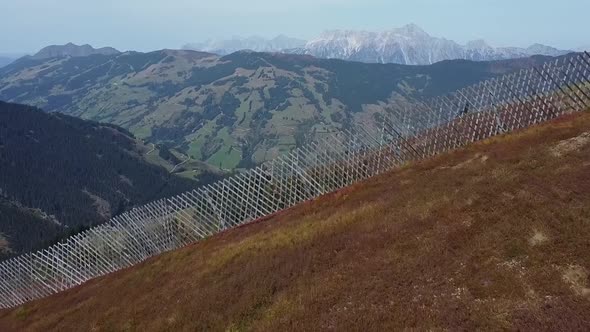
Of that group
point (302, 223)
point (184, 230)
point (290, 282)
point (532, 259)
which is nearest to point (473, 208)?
point (532, 259)

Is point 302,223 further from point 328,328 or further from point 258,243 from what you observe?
point 328,328

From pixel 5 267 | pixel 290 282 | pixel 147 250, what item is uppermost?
pixel 290 282

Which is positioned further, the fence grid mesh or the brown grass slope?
the fence grid mesh

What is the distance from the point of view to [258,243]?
36.8m

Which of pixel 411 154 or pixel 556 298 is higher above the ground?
pixel 556 298

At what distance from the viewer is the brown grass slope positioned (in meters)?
21.2

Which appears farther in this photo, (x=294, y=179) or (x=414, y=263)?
(x=294, y=179)

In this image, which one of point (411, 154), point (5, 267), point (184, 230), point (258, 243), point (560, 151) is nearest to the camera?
point (560, 151)

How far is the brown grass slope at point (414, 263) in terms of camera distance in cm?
2125

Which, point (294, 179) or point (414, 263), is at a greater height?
point (414, 263)

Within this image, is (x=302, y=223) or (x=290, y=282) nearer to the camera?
(x=290, y=282)

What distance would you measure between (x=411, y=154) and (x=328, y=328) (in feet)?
102

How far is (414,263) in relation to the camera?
25047 mm

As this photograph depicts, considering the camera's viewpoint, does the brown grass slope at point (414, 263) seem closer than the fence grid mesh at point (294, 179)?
Yes
